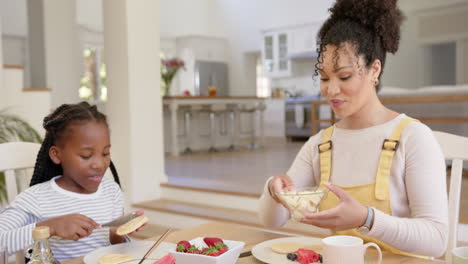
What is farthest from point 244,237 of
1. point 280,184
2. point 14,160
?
point 14,160

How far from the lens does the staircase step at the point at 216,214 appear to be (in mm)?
3168

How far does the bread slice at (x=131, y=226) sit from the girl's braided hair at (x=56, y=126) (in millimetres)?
425

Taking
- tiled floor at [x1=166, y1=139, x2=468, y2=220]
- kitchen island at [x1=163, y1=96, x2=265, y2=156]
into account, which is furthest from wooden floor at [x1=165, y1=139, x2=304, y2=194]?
kitchen island at [x1=163, y1=96, x2=265, y2=156]

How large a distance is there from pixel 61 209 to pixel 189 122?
669cm

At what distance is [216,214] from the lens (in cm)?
376

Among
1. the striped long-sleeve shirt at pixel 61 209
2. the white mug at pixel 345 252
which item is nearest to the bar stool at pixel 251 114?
the striped long-sleeve shirt at pixel 61 209

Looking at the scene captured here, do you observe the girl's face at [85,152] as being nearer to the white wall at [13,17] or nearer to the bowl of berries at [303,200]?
the bowl of berries at [303,200]

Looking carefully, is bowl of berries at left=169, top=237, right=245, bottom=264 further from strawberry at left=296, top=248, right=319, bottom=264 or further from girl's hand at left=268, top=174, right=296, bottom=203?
girl's hand at left=268, top=174, right=296, bottom=203

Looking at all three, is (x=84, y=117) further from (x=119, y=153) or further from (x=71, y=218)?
(x=119, y=153)

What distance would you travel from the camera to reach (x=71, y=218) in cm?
114

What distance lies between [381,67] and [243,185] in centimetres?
322

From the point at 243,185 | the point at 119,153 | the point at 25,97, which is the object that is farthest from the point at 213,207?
the point at 25,97

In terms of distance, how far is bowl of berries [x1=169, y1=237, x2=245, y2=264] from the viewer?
0.94 meters

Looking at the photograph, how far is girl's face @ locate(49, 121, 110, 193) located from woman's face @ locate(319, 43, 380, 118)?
62 cm
